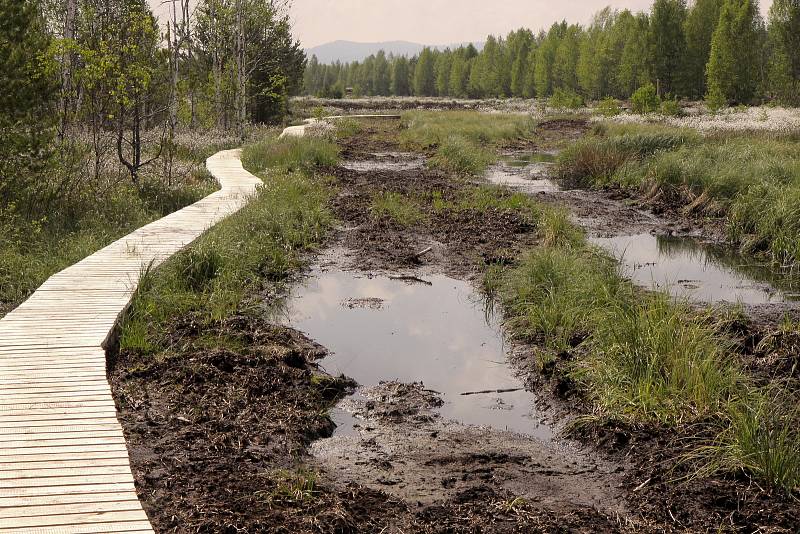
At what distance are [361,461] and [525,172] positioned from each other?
58.8ft

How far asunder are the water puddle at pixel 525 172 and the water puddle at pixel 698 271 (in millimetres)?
5380

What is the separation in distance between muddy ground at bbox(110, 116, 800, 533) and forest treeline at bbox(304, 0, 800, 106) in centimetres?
4060

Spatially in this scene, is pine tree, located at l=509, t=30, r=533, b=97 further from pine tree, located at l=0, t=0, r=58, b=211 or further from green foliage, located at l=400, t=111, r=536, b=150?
pine tree, located at l=0, t=0, r=58, b=211

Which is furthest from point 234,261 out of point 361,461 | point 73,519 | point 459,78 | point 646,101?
point 459,78

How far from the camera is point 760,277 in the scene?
1095cm

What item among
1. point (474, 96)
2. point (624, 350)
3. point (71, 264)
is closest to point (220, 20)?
point (71, 264)

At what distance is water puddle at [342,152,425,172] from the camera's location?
73.7 feet

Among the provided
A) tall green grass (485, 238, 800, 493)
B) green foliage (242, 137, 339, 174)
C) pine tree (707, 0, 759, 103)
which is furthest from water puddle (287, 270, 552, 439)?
pine tree (707, 0, 759, 103)

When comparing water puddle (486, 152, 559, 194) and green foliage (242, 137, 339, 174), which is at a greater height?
green foliage (242, 137, 339, 174)

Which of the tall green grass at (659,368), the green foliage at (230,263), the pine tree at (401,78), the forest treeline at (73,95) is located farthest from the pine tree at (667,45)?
the pine tree at (401,78)

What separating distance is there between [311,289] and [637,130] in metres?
18.5

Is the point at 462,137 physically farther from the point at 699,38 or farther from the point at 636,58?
the point at 699,38

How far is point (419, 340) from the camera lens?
8.33 metres

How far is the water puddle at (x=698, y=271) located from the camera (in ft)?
32.7
